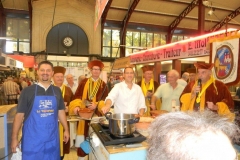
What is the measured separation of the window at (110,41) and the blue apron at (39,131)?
1156 centimetres

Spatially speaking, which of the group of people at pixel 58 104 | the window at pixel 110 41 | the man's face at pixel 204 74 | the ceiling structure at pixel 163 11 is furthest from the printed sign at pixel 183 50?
the window at pixel 110 41

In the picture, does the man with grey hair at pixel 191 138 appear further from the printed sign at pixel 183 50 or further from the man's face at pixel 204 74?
the printed sign at pixel 183 50

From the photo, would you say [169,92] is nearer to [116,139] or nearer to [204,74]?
[204,74]

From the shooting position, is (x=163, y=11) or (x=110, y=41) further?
(x=110, y=41)

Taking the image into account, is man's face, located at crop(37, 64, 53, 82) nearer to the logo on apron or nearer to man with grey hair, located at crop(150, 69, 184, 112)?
the logo on apron

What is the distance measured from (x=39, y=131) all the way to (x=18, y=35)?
38.2 ft

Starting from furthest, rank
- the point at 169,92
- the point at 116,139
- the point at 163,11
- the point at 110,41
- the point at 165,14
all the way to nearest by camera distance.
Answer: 1. the point at 110,41
2. the point at 165,14
3. the point at 163,11
4. the point at 169,92
5. the point at 116,139

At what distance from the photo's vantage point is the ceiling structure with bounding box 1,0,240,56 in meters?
11.5

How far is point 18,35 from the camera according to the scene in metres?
11.9

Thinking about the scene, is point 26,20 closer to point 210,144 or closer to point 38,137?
point 38,137

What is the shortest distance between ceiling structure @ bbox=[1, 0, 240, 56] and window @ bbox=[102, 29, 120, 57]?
0.57 metres

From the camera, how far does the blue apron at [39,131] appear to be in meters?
2.09

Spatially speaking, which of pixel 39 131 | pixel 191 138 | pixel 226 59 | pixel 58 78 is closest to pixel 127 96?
pixel 39 131

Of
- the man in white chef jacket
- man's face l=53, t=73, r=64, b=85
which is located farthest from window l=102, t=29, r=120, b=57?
the man in white chef jacket
